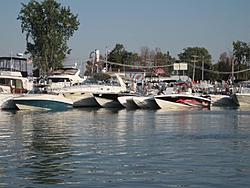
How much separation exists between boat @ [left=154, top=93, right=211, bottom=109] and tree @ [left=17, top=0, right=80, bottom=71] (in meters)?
31.2

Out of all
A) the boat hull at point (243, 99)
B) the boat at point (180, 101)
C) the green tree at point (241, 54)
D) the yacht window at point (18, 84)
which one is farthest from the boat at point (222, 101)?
the green tree at point (241, 54)

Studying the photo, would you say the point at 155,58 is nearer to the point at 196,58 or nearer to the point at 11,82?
the point at 196,58

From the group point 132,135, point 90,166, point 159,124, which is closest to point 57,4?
point 159,124

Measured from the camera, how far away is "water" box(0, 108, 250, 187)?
1287 cm

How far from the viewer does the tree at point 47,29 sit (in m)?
71.8

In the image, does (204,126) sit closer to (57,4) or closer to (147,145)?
(147,145)

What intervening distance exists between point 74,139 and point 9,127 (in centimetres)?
652

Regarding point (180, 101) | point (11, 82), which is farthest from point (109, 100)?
point (11, 82)

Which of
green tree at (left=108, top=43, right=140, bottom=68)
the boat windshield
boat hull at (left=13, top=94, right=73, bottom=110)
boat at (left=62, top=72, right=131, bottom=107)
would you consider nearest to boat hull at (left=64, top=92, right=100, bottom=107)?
boat at (left=62, top=72, right=131, bottom=107)

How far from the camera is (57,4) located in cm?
7306

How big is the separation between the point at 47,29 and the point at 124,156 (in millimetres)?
57739

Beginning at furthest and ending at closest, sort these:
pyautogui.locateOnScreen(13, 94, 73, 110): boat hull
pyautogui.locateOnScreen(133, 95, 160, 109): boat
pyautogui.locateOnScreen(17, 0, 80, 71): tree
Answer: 1. pyautogui.locateOnScreen(17, 0, 80, 71): tree
2. pyautogui.locateOnScreen(133, 95, 160, 109): boat
3. pyautogui.locateOnScreen(13, 94, 73, 110): boat hull

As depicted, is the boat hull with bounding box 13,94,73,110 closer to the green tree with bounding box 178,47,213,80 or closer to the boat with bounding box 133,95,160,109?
the boat with bounding box 133,95,160,109

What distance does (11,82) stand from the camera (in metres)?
43.5
